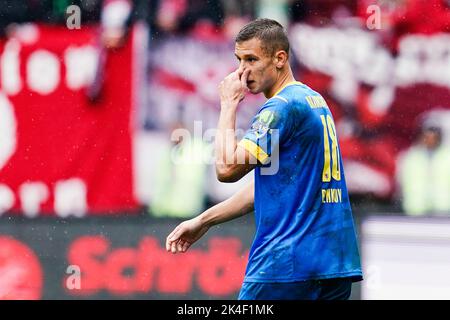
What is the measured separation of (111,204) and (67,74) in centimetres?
112

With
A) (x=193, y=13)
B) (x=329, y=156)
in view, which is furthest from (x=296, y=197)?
(x=193, y=13)

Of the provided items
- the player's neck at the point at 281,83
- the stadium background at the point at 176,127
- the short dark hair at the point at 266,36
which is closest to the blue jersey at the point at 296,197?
the player's neck at the point at 281,83

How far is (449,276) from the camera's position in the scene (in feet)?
31.5

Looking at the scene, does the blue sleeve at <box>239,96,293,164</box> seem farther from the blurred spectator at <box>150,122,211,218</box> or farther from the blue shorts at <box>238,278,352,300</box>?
the blurred spectator at <box>150,122,211,218</box>

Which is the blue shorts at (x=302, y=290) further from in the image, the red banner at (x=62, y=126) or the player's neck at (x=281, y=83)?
the red banner at (x=62, y=126)

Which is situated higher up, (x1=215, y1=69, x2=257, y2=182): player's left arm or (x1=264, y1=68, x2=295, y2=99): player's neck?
(x1=264, y1=68, x2=295, y2=99): player's neck

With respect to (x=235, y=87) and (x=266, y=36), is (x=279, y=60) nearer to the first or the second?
(x=266, y=36)

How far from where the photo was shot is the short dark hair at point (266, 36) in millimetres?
5918

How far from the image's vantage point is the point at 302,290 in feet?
18.7

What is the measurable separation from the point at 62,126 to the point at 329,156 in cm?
435

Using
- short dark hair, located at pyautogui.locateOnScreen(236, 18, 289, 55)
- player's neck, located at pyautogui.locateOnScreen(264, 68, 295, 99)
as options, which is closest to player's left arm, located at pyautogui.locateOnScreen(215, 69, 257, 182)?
player's neck, located at pyautogui.locateOnScreen(264, 68, 295, 99)

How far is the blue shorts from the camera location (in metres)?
5.71
